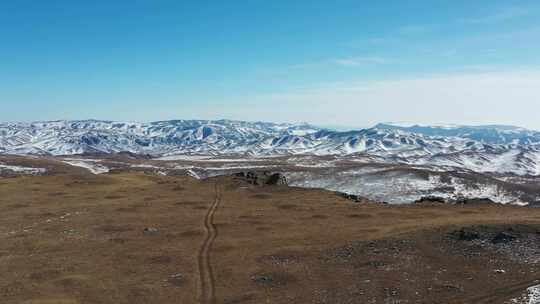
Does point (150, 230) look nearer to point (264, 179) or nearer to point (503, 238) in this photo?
point (503, 238)

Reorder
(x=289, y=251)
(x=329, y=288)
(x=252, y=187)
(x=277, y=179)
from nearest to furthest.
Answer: (x=329, y=288)
(x=289, y=251)
(x=252, y=187)
(x=277, y=179)

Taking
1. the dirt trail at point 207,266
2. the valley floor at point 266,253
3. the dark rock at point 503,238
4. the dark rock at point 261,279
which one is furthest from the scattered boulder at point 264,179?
the dark rock at point 503,238

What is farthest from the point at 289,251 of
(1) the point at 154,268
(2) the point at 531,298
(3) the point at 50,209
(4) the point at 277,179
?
(4) the point at 277,179

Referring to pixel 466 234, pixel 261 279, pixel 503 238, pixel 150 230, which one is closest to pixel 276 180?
pixel 150 230

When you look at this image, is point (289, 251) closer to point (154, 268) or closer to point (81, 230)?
point (154, 268)

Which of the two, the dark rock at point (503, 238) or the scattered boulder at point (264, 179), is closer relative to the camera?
the dark rock at point (503, 238)

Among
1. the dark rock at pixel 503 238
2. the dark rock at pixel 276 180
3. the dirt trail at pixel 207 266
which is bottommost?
the dirt trail at pixel 207 266

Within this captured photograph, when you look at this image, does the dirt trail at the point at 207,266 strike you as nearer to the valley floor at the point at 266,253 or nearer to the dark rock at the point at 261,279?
the valley floor at the point at 266,253
